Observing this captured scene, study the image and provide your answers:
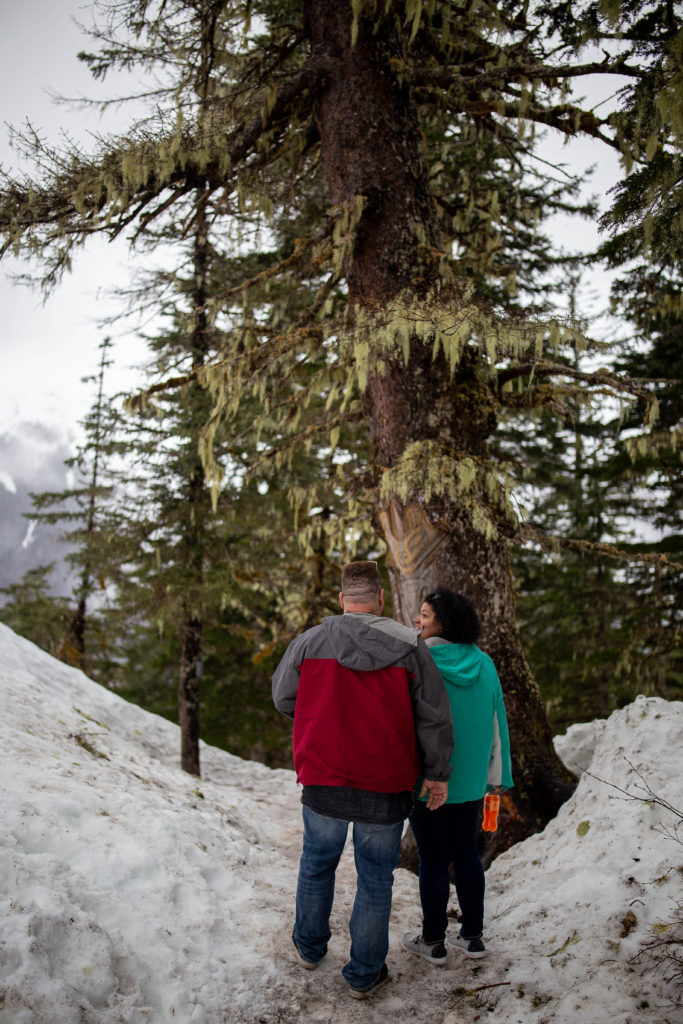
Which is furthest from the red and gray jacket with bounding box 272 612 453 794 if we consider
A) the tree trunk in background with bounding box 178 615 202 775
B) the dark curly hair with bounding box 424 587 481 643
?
the tree trunk in background with bounding box 178 615 202 775

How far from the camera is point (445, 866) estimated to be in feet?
10.6

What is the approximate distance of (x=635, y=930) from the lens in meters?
2.80

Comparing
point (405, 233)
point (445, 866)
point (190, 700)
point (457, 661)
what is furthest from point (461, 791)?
point (190, 700)

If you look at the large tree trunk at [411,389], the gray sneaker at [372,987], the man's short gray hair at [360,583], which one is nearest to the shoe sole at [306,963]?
the gray sneaker at [372,987]

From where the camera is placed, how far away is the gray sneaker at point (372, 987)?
9.28ft

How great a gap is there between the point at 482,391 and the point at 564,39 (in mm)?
3132

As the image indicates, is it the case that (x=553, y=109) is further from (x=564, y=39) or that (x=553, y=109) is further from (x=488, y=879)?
(x=488, y=879)

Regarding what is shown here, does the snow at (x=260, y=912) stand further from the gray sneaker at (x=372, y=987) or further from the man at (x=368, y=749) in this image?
the man at (x=368, y=749)

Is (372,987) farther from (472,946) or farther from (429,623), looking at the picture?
(429,623)

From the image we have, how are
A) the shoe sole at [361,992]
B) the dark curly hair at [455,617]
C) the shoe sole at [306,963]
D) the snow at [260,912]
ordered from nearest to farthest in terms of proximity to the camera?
the snow at [260,912] → the shoe sole at [361,992] → the shoe sole at [306,963] → the dark curly hair at [455,617]

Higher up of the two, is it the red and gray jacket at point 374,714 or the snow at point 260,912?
the red and gray jacket at point 374,714

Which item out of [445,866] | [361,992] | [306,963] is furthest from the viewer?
[445,866]

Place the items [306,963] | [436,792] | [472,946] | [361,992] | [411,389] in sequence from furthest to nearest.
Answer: [411,389], [472,946], [306,963], [436,792], [361,992]

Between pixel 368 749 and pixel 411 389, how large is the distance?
10.7ft
